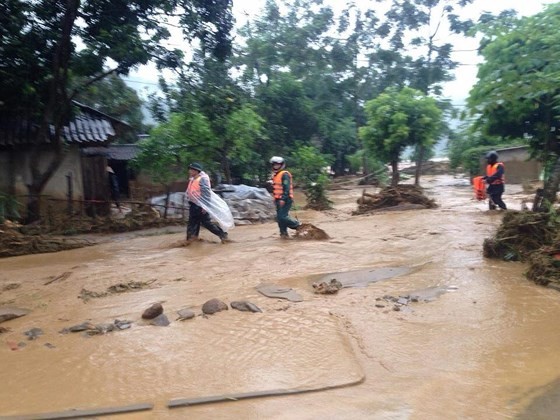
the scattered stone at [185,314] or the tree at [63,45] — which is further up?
the tree at [63,45]

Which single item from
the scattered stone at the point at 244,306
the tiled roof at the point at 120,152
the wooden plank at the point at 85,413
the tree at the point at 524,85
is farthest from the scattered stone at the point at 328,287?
the tiled roof at the point at 120,152

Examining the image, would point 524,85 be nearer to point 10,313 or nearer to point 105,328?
point 105,328

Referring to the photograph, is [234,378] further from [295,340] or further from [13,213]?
[13,213]


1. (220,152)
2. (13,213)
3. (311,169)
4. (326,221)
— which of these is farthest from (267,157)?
(13,213)

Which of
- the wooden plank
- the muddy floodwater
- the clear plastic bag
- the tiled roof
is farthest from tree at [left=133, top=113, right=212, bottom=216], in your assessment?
the wooden plank

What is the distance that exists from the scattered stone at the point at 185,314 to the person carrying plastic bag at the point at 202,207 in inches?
160

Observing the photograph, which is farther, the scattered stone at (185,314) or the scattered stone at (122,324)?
the scattered stone at (185,314)

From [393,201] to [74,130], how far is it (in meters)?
8.72

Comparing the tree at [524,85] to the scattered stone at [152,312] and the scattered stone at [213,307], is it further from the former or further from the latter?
the scattered stone at [152,312]

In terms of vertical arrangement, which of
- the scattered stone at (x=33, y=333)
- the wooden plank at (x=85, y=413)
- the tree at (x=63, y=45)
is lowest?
the wooden plank at (x=85, y=413)

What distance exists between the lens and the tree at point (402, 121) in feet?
48.8

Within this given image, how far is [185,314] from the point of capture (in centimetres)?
504

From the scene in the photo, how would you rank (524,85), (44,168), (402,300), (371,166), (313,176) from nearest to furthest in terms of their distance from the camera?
(402,300) → (524,85) → (44,168) → (313,176) → (371,166)

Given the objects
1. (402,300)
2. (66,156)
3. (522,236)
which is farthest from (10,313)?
(66,156)
